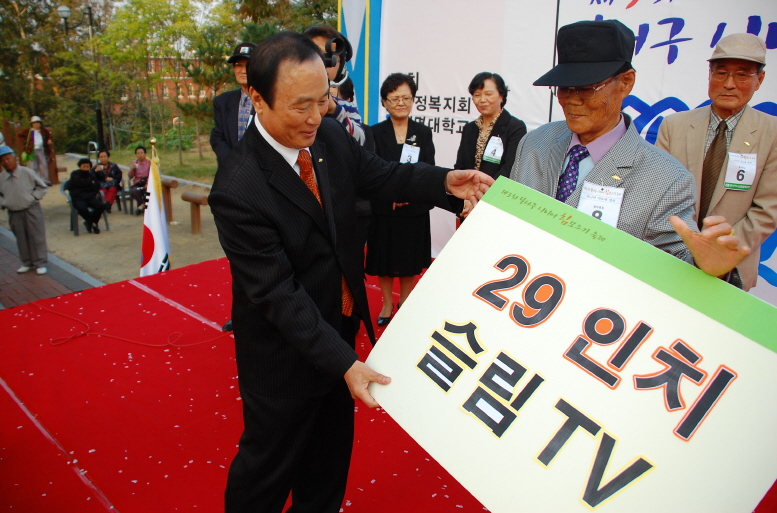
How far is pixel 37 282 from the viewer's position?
5.76 metres

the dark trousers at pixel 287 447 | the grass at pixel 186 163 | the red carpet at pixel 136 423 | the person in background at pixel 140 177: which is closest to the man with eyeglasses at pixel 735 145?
the red carpet at pixel 136 423

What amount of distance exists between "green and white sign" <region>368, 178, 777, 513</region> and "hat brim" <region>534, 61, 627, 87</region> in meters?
0.29

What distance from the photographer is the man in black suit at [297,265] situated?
1546 mm

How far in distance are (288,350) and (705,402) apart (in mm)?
1142

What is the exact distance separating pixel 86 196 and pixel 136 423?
238 inches

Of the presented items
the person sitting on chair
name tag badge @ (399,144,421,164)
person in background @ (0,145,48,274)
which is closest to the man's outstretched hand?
name tag badge @ (399,144,421,164)

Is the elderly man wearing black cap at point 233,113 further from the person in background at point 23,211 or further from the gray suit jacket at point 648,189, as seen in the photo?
the person in background at point 23,211

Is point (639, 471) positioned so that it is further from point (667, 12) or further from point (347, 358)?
point (667, 12)

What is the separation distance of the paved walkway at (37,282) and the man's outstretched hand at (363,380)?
4.79 metres

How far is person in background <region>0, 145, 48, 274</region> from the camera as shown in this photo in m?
5.97

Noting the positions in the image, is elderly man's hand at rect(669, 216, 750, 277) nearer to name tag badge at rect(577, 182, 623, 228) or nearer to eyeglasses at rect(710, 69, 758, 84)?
name tag badge at rect(577, 182, 623, 228)

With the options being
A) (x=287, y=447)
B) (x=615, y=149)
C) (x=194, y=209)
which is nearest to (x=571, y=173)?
(x=615, y=149)

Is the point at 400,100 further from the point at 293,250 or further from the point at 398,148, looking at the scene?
the point at 293,250

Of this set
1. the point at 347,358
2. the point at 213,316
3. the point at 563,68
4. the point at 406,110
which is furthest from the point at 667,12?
the point at 213,316
